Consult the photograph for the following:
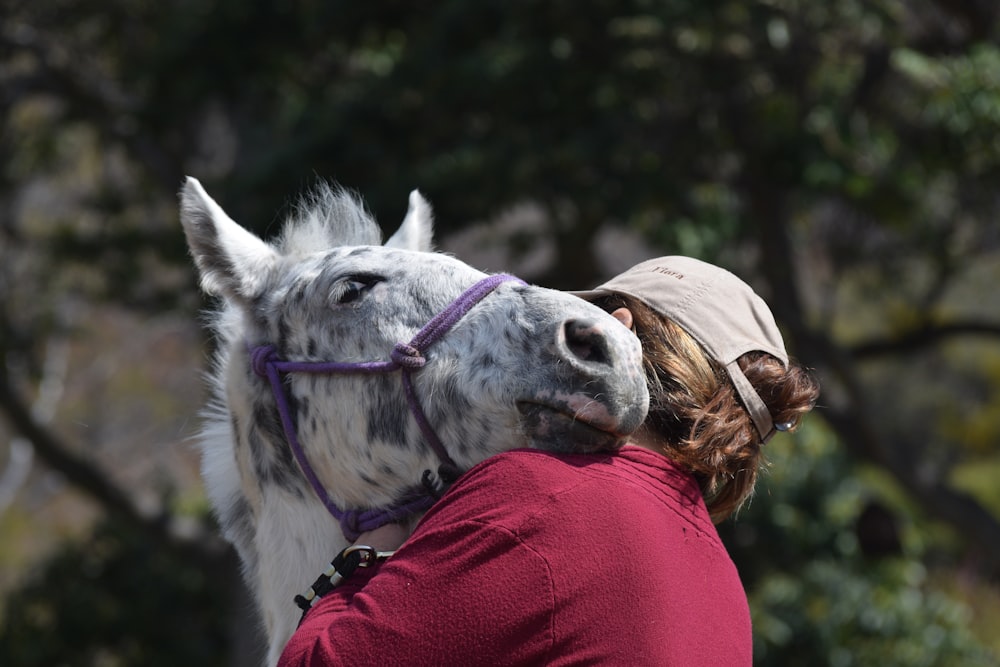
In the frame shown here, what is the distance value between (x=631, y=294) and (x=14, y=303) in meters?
7.46

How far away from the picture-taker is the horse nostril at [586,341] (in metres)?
1.48

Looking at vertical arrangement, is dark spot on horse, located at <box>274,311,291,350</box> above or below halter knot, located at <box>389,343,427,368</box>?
above

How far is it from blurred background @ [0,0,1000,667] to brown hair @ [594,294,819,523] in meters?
1.30

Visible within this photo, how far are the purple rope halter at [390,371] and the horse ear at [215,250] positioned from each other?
0.44 ft

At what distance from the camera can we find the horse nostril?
1484mm

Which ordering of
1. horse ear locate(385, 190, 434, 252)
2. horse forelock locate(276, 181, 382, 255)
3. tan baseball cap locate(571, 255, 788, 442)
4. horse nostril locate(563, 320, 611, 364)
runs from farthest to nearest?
horse ear locate(385, 190, 434, 252), horse forelock locate(276, 181, 382, 255), tan baseball cap locate(571, 255, 788, 442), horse nostril locate(563, 320, 611, 364)

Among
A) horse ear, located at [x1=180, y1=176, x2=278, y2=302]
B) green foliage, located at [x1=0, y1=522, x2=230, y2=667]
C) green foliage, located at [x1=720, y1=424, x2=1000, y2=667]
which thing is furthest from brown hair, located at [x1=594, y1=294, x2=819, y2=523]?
green foliage, located at [x1=0, y1=522, x2=230, y2=667]

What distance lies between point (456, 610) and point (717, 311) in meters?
0.64

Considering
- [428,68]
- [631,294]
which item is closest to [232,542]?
[631,294]

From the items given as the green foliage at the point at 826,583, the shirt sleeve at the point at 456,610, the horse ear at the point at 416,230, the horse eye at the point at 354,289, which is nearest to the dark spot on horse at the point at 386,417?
the horse eye at the point at 354,289

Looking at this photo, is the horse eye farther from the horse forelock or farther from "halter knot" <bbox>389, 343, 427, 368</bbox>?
the horse forelock

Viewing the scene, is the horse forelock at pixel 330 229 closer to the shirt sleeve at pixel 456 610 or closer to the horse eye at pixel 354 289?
the horse eye at pixel 354 289

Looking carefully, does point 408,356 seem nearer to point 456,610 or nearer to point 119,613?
point 456,610

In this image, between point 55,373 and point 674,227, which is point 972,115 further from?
point 55,373
